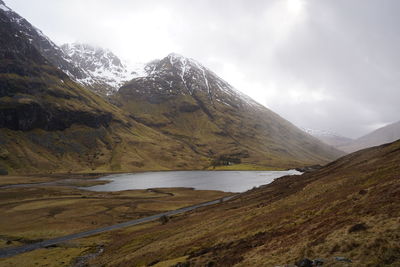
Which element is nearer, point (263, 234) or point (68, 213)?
point (263, 234)

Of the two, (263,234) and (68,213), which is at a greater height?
(263,234)

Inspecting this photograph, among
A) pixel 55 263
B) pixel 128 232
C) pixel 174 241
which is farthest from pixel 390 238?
pixel 128 232

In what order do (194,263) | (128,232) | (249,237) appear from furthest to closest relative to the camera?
(128,232), (249,237), (194,263)

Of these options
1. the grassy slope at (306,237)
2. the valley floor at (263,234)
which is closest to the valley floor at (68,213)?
the valley floor at (263,234)

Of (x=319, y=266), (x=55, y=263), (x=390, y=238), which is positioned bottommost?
(x=55, y=263)

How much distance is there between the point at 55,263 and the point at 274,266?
42.0 metres

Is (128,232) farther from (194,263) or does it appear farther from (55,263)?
(194,263)

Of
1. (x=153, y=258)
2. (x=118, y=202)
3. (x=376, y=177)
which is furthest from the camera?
(x=118, y=202)

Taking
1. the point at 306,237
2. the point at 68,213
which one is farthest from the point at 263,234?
the point at 68,213

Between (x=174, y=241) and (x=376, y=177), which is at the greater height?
(x=376, y=177)

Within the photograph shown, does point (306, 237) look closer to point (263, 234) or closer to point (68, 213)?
point (263, 234)

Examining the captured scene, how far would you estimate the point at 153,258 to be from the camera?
3925 cm

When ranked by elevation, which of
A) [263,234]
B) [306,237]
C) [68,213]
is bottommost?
[68,213]

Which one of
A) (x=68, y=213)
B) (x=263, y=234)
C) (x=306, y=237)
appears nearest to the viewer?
→ (x=306, y=237)
